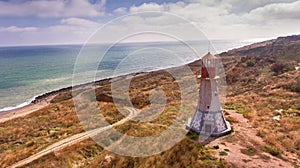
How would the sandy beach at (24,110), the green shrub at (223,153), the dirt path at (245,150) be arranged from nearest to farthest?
the dirt path at (245,150) < the green shrub at (223,153) < the sandy beach at (24,110)

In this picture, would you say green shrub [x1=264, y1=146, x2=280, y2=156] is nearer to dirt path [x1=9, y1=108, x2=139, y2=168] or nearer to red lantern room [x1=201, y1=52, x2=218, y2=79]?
red lantern room [x1=201, y1=52, x2=218, y2=79]

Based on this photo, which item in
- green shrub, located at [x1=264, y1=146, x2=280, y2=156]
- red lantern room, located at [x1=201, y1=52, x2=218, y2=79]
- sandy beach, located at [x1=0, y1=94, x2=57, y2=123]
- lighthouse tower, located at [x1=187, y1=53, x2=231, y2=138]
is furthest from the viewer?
sandy beach, located at [x1=0, y1=94, x2=57, y2=123]

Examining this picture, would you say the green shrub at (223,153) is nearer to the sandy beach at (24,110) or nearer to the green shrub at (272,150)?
the green shrub at (272,150)

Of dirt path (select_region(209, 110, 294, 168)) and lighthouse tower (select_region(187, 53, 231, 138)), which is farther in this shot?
lighthouse tower (select_region(187, 53, 231, 138))

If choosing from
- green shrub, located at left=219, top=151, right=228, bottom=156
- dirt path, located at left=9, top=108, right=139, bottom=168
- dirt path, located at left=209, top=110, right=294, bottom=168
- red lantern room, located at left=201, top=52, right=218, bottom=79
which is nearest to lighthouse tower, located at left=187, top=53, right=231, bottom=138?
red lantern room, located at left=201, top=52, right=218, bottom=79

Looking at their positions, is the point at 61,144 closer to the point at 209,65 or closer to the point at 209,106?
the point at 209,106

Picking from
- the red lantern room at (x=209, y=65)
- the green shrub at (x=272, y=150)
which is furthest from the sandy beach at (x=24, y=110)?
the green shrub at (x=272, y=150)

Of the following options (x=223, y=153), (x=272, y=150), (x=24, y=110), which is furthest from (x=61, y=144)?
(x=24, y=110)
